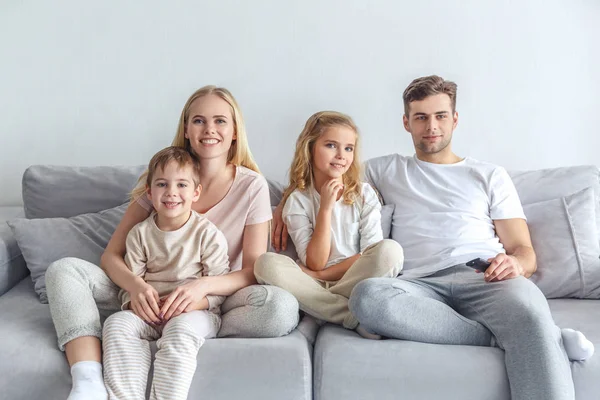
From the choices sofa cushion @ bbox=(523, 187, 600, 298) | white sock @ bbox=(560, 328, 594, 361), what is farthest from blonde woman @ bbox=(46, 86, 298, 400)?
sofa cushion @ bbox=(523, 187, 600, 298)

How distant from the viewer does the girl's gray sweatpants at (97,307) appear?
1.77m

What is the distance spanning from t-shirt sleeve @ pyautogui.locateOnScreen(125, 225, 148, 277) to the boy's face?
10 cm

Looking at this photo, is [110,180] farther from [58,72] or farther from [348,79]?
[348,79]

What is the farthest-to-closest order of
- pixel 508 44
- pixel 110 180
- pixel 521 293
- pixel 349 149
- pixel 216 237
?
pixel 508 44 < pixel 110 180 < pixel 349 149 < pixel 216 237 < pixel 521 293

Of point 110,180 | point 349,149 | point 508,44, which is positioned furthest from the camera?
point 508,44

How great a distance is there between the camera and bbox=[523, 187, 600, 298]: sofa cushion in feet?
7.14

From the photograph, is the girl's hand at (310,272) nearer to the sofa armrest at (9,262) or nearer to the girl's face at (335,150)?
the girl's face at (335,150)

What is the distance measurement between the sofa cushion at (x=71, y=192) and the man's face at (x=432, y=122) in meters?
0.95

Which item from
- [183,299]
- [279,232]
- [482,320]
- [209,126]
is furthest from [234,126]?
[482,320]

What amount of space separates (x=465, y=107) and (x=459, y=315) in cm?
106

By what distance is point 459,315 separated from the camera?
1844 millimetres

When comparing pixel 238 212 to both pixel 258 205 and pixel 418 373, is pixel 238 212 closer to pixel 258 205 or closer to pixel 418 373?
pixel 258 205

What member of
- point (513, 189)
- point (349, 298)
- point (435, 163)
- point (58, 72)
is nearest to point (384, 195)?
point (435, 163)

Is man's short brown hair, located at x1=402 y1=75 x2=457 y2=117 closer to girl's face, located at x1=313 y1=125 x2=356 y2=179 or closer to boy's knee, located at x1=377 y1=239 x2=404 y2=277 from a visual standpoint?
girl's face, located at x1=313 y1=125 x2=356 y2=179
